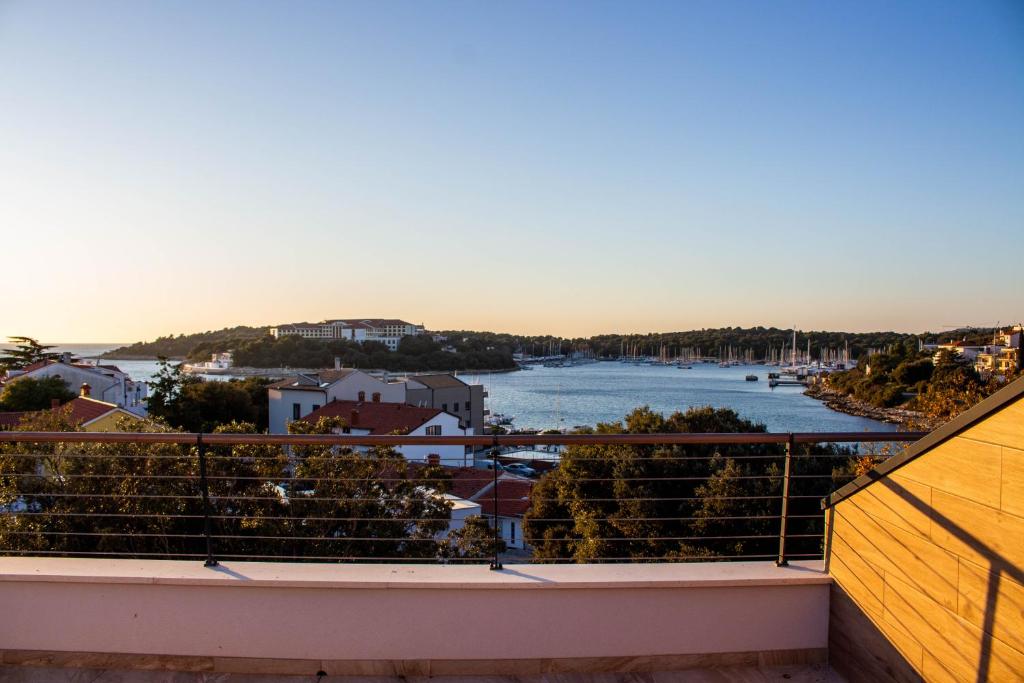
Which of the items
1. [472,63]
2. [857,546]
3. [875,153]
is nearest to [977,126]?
[875,153]

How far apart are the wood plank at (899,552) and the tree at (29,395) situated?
95.8 feet

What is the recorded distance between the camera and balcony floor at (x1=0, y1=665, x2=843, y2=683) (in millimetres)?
2201

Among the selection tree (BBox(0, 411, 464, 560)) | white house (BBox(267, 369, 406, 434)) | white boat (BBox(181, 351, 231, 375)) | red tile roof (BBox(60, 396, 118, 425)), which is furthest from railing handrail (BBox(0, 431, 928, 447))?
white boat (BBox(181, 351, 231, 375))

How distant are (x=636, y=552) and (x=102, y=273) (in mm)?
18131

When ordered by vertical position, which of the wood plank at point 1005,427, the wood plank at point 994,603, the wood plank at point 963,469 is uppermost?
the wood plank at point 1005,427

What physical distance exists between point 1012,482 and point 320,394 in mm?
36189

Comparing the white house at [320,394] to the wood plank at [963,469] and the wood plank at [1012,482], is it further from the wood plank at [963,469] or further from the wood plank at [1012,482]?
the wood plank at [1012,482]

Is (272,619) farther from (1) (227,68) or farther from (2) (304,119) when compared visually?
(2) (304,119)

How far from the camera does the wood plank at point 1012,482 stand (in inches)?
61.2

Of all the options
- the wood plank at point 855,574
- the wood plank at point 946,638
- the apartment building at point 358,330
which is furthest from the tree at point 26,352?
the wood plank at point 946,638

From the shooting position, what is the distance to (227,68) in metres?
7.75

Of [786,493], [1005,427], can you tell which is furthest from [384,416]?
[1005,427]

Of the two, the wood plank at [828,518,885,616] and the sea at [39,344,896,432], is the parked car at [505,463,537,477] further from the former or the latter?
the wood plank at [828,518,885,616]

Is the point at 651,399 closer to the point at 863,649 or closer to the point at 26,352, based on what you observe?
the point at 26,352
